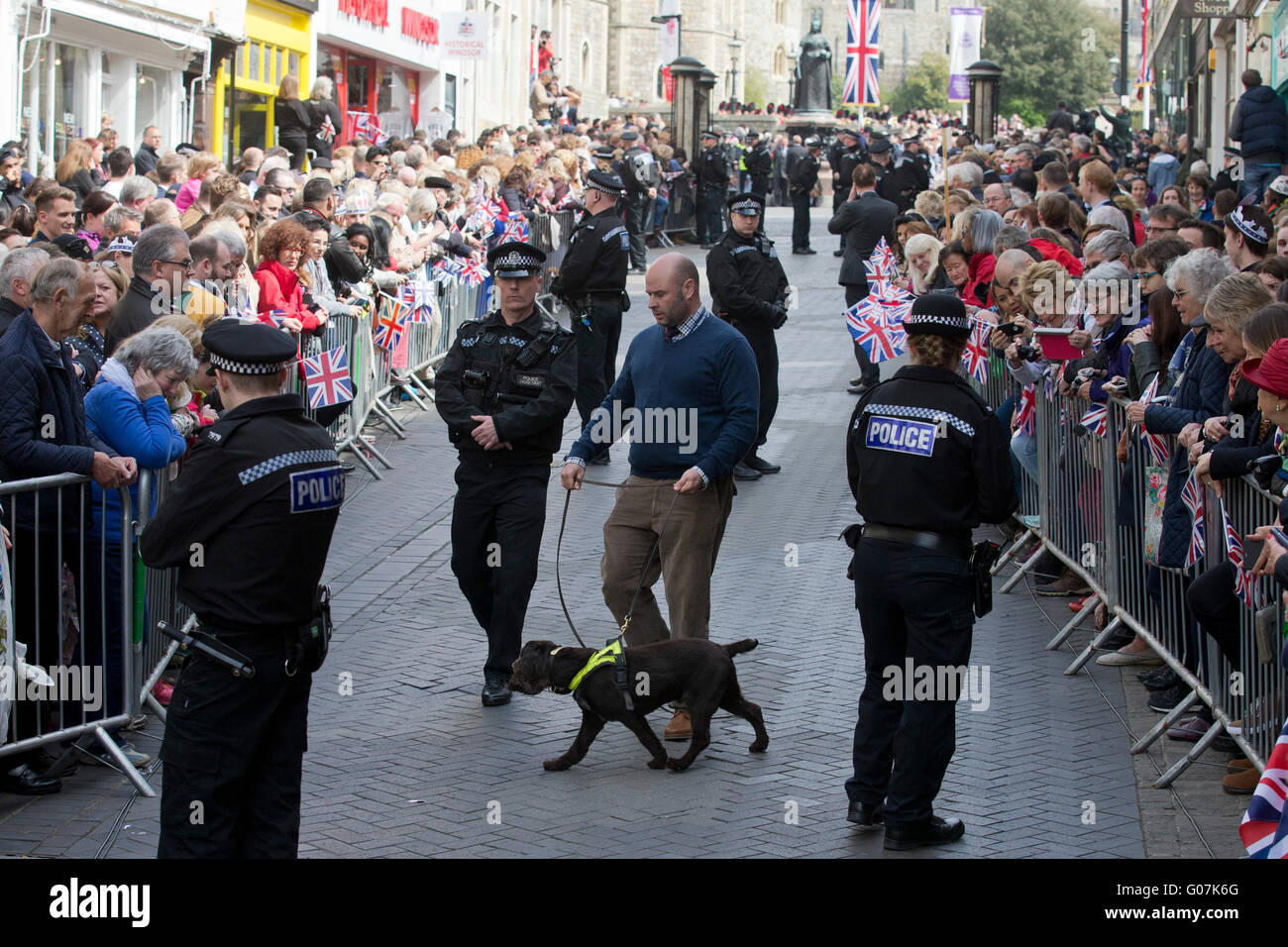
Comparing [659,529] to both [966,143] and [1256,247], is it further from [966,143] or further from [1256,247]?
[966,143]

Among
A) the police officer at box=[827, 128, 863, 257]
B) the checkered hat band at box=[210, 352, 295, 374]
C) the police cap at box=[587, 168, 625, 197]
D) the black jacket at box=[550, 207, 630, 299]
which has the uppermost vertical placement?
the police officer at box=[827, 128, 863, 257]

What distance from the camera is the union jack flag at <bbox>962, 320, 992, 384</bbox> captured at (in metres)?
11.1

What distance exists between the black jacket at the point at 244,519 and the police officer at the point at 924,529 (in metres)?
2.11

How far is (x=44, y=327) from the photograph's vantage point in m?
7.21

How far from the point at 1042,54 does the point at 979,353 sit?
93965mm

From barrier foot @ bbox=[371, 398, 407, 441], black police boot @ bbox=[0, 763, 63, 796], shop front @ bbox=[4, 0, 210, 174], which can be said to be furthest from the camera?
shop front @ bbox=[4, 0, 210, 174]

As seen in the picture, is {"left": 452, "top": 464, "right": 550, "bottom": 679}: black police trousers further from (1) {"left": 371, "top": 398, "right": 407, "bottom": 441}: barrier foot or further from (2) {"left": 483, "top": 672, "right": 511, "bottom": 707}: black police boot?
→ (1) {"left": 371, "top": 398, "right": 407, "bottom": 441}: barrier foot

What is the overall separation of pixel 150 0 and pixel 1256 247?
18648mm

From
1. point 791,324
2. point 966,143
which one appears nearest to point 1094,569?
point 791,324

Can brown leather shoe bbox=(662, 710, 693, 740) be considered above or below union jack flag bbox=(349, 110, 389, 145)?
below

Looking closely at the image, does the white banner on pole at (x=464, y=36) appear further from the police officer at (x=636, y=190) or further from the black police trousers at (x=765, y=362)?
the black police trousers at (x=765, y=362)

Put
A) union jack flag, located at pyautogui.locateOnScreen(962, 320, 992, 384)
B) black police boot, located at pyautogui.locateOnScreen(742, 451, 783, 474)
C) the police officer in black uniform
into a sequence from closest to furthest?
union jack flag, located at pyautogui.locateOnScreen(962, 320, 992, 384)
black police boot, located at pyautogui.locateOnScreen(742, 451, 783, 474)
the police officer in black uniform

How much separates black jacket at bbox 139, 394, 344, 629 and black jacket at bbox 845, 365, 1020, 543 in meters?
2.10

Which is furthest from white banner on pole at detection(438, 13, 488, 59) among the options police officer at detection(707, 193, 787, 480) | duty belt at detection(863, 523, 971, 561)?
duty belt at detection(863, 523, 971, 561)
